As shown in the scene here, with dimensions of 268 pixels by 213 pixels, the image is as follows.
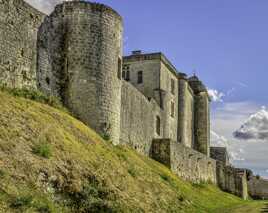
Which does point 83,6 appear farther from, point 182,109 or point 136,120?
point 182,109

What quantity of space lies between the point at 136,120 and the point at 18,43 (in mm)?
14454

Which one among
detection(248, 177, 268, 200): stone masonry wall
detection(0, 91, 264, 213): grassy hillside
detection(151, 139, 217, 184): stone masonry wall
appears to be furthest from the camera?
detection(248, 177, 268, 200): stone masonry wall

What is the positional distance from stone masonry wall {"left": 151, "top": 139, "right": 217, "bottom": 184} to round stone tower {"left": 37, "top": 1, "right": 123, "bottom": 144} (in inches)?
424

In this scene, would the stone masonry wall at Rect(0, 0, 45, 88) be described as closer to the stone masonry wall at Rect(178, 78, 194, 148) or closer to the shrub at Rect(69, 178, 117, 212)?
the shrub at Rect(69, 178, 117, 212)

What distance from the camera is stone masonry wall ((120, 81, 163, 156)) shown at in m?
34.1

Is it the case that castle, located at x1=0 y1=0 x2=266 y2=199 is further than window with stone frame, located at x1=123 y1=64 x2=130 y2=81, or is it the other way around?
window with stone frame, located at x1=123 y1=64 x2=130 y2=81

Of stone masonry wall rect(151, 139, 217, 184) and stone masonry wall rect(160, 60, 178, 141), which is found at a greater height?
stone masonry wall rect(160, 60, 178, 141)

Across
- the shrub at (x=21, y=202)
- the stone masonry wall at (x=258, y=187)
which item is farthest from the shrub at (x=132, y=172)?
the stone masonry wall at (x=258, y=187)

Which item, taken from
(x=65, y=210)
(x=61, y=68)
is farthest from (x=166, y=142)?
(x=65, y=210)

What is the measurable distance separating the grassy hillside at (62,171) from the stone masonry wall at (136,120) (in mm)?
8829

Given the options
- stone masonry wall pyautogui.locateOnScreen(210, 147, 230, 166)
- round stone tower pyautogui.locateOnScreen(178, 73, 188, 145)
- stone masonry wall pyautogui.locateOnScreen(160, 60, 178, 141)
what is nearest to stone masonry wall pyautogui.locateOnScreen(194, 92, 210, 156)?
round stone tower pyautogui.locateOnScreen(178, 73, 188, 145)

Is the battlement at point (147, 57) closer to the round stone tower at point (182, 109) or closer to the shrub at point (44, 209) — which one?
the round stone tower at point (182, 109)

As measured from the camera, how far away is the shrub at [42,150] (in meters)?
17.8

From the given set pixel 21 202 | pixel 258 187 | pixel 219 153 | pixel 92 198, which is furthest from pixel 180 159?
pixel 219 153
